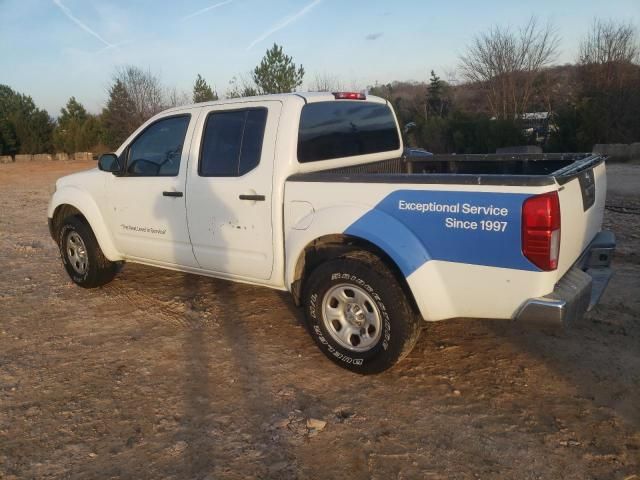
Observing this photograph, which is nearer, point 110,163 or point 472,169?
point 472,169

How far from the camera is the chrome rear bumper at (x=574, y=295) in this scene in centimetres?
305

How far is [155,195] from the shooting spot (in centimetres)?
494

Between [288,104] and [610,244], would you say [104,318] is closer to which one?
[288,104]

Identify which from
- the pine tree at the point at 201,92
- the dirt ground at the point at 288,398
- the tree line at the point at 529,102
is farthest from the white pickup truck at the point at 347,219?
the pine tree at the point at 201,92

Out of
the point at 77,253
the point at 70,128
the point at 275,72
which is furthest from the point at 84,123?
the point at 77,253

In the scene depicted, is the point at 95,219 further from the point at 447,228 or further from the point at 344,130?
the point at 447,228

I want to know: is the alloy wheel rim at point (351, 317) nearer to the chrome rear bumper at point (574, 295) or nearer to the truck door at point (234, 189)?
the truck door at point (234, 189)

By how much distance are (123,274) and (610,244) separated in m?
5.23

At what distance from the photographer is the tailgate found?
10.4 ft

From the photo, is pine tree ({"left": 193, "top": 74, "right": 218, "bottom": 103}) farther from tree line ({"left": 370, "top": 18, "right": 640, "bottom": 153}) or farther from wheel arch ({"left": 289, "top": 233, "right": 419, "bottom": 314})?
wheel arch ({"left": 289, "top": 233, "right": 419, "bottom": 314})

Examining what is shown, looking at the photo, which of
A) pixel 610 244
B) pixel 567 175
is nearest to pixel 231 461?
pixel 567 175

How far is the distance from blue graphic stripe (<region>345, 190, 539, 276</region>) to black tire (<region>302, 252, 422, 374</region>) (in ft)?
0.62

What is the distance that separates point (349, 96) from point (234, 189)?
132cm

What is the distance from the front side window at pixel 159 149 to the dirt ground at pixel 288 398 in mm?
1370
